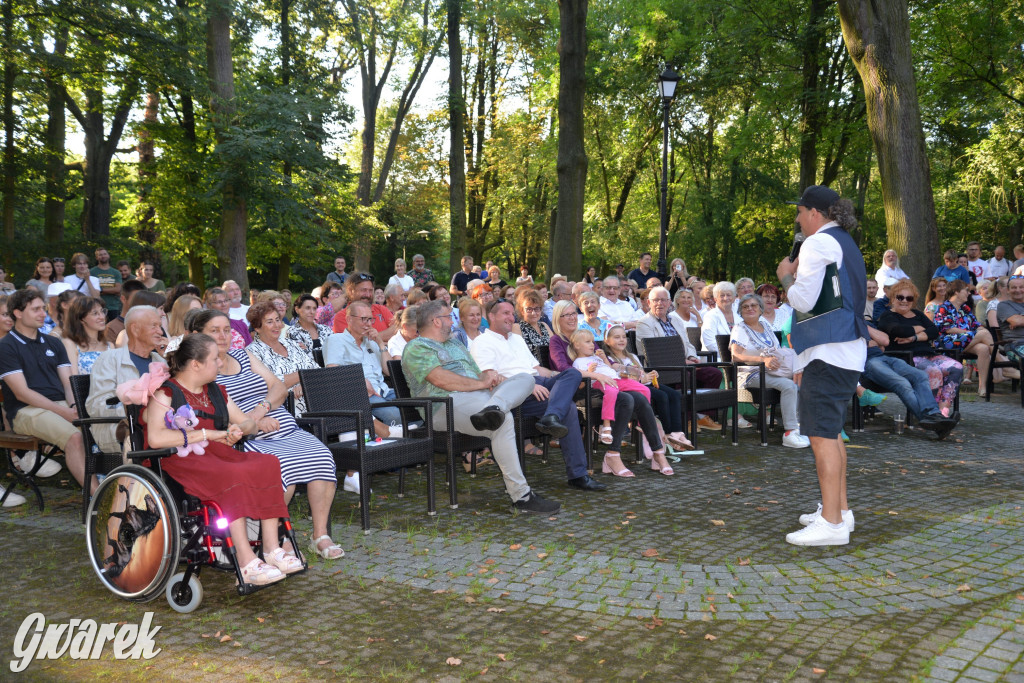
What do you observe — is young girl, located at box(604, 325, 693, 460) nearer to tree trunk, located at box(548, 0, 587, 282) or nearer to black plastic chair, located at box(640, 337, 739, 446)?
black plastic chair, located at box(640, 337, 739, 446)

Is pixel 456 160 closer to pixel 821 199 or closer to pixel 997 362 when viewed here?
pixel 997 362

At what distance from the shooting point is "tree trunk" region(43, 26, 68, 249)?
878 inches

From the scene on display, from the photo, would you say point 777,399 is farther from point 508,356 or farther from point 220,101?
point 220,101

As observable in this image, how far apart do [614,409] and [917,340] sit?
429 cm

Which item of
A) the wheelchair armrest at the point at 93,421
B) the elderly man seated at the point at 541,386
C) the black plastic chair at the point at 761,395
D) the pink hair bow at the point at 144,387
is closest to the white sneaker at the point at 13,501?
the wheelchair armrest at the point at 93,421

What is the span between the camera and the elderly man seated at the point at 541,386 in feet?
21.6

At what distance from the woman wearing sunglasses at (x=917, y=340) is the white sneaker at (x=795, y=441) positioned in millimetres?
1881

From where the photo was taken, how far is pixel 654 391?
8.03 m

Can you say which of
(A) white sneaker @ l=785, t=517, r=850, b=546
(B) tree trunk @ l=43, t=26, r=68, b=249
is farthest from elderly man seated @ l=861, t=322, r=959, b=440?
(B) tree trunk @ l=43, t=26, r=68, b=249

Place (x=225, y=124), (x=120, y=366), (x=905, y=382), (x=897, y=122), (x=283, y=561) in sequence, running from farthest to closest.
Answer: (x=225, y=124) < (x=897, y=122) < (x=905, y=382) < (x=120, y=366) < (x=283, y=561)

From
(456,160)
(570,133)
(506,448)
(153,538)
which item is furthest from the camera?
(456,160)

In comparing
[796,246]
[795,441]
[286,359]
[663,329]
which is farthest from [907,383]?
[286,359]

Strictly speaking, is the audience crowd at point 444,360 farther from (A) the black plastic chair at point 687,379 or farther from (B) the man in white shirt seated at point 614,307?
(A) the black plastic chair at point 687,379

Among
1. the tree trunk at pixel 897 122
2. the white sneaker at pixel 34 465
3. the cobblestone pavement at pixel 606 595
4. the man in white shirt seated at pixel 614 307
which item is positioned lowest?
the cobblestone pavement at pixel 606 595
